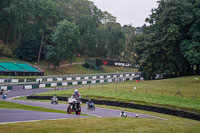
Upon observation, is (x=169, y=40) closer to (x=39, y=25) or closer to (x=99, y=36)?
(x=39, y=25)

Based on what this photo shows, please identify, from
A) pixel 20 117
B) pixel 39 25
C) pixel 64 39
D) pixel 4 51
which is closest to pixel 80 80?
pixel 64 39

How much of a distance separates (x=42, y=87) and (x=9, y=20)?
31390 millimetres

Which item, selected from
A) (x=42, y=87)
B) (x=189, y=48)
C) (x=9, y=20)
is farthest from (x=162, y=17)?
(x=9, y=20)

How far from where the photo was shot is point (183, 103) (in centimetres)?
3281

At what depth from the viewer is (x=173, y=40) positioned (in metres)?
57.8

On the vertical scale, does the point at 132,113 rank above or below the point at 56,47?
below

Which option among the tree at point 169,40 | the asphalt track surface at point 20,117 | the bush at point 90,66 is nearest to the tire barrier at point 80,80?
the tree at point 169,40

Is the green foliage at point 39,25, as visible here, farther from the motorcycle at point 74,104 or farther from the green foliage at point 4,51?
the motorcycle at point 74,104

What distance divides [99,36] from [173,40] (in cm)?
5265

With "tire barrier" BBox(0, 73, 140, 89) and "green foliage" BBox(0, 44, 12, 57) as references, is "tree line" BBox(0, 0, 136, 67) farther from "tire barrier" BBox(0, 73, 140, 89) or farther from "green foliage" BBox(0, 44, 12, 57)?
"tire barrier" BBox(0, 73, 140, 89)

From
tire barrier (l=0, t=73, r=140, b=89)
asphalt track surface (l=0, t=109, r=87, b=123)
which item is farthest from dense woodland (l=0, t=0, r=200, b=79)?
asphalt track surface (l=0, t=109, r=87, b=123)

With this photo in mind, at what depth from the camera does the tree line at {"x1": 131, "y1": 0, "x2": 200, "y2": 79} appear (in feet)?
190

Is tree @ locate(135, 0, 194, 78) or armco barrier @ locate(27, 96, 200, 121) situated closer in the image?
armco barrier @ locate(27, 96, 200, 121)

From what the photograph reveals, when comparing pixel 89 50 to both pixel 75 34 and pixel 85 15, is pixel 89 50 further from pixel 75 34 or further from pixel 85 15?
pixel 75 34
